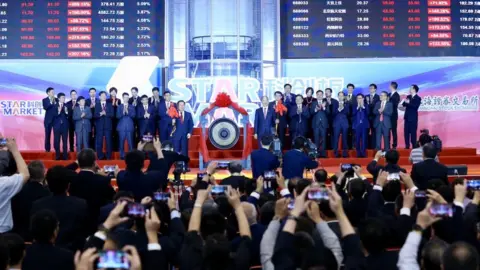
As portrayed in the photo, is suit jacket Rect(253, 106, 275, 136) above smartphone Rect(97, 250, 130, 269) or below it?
above

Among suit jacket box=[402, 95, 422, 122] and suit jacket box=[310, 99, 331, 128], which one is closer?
suit jacket box=[310, 99, 331, 128]

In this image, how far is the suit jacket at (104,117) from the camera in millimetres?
10250

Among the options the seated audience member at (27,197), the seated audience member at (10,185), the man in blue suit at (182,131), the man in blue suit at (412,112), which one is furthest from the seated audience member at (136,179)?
the man in blue suit at (412,112)

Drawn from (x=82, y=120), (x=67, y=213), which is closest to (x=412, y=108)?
(x=82, y=120)

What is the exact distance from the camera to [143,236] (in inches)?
117

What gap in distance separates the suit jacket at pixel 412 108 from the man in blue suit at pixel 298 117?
1630 millimetres

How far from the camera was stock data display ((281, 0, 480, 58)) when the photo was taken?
12.2 metres

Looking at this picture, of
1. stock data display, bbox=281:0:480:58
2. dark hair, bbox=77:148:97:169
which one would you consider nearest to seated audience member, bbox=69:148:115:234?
dark hair, bbox=77:148:97:169

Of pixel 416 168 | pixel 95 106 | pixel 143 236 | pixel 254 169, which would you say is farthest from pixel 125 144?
pixel 143 236

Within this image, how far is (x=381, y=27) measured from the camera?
12.3m

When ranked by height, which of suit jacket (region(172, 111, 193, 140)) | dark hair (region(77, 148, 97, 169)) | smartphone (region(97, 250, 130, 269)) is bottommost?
smartphone (region(97, 250, 130, 269))

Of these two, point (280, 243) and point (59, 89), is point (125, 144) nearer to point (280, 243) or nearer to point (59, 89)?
point (59, 89)

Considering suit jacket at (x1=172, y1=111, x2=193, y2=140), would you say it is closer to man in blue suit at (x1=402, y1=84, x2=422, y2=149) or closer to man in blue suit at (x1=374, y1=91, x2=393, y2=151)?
man in blue suit at (x1=374, y1=91, x2=393, y2=151)

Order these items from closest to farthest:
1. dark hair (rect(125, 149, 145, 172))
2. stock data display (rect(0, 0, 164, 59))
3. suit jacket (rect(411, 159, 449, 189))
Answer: dark hair (rect(125, 149, 145, 172)) < suit jacket (rect(411, 159, 449, 189)) < stock data display (rect(0, 0, 164, 59))
